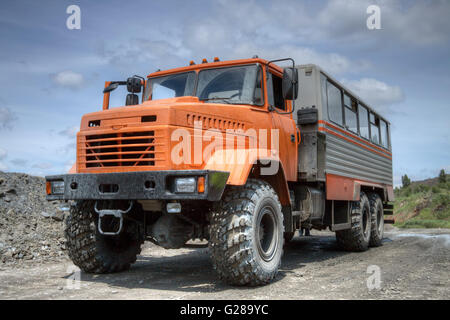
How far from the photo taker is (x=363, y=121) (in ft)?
36.8

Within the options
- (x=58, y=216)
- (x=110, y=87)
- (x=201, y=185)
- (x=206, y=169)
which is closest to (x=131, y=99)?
(x=110, y=87)

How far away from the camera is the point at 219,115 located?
19.2 ft

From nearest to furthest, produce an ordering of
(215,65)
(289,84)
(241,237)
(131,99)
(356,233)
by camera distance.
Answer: (241,237) → (289,84) → (215,65) → (131,99) → (356,233)

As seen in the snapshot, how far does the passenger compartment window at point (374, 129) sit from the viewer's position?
39.2 ft

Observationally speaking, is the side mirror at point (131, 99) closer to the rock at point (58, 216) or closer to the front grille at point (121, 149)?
the front grille at point (121, 149)

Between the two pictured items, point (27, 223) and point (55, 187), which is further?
point (27, 223)

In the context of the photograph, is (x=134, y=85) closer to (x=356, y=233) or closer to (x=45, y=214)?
(x=45, y=214)

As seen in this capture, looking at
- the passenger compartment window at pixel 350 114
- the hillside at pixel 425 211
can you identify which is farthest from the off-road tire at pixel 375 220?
the hillside at pixel 425 211

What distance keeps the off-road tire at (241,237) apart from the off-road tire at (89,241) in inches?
56.2

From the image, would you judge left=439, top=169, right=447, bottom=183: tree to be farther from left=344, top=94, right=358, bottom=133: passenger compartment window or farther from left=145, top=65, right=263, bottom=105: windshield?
left=145, top=65, right=263, bottom=105: windshield

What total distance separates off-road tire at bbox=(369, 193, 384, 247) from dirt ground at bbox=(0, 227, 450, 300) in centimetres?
229

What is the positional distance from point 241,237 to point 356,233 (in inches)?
224

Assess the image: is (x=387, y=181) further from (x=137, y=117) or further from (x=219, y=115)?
(x=137, y=117)
